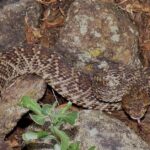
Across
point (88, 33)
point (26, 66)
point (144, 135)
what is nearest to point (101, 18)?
point (88, 33)

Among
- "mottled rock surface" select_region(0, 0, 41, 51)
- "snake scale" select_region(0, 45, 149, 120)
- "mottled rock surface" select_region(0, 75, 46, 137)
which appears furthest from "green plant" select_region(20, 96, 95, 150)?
"mottled rock surface" select_region(0, 0, 41, 51)

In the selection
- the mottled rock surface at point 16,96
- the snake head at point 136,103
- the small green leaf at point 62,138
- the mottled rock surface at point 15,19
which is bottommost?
the snake head at point 136,103

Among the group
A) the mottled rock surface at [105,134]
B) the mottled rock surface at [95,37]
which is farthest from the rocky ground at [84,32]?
the mottled rock surface at [105,134]

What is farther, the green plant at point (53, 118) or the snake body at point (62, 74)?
the snake body at point (62, 74)

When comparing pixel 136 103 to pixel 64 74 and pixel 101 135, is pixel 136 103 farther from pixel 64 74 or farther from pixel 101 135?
pixel 64 74

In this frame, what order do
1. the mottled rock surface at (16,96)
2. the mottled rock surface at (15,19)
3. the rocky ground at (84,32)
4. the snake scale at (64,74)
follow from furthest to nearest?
1. the mottled rock surface at (15,19)
2. the rocky ground at (84,32)
3. the snake scale at (64,74)
4. the mottled rock surface at (16,96)

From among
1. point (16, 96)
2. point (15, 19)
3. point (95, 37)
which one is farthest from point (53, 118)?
point (15, 19)

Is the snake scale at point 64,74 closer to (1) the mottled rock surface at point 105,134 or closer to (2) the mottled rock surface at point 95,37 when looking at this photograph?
(2) the mottled rock surface at point 95,37
